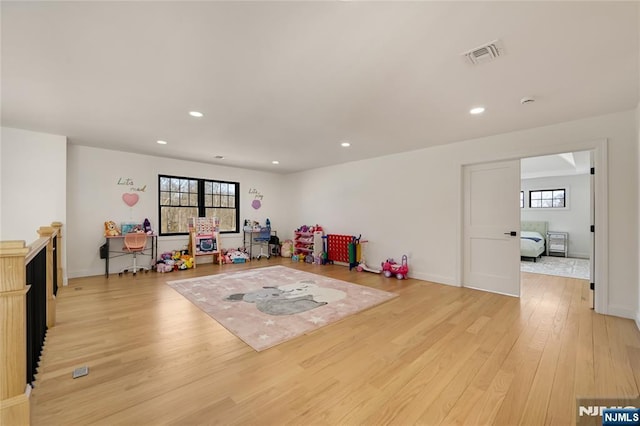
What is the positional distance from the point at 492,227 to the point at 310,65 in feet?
12.7

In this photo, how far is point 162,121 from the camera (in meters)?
3.58

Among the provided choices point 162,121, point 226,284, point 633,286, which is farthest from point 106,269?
point 633,286

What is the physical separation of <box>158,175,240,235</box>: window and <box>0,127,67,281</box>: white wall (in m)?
1.77

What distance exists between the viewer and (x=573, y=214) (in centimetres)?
757

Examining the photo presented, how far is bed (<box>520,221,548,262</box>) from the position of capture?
671 centimetres

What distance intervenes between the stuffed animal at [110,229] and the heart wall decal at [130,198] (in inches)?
19.1

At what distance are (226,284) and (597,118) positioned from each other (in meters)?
5.85

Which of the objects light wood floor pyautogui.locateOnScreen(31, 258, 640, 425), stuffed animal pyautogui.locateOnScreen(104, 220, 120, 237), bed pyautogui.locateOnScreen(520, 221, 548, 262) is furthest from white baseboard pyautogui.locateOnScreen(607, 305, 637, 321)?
stuffed animal pyautogui.locateOnScreen(104, 220, 120, 237)

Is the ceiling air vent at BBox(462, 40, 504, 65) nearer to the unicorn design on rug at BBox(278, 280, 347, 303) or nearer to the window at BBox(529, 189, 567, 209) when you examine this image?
the unicorn design on rug at BBox(278, 280, 347, 303)

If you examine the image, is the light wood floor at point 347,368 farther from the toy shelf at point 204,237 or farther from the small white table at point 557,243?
the small white table at point 557,243

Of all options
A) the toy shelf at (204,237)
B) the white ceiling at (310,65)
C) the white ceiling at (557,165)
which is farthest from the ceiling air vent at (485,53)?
the toy shelf at (204,237)

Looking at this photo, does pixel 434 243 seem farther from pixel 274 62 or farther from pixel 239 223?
pixel 239 223

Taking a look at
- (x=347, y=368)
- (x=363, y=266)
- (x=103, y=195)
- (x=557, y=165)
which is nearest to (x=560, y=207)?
(x=557, y=165)

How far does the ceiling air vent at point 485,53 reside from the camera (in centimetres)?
194
